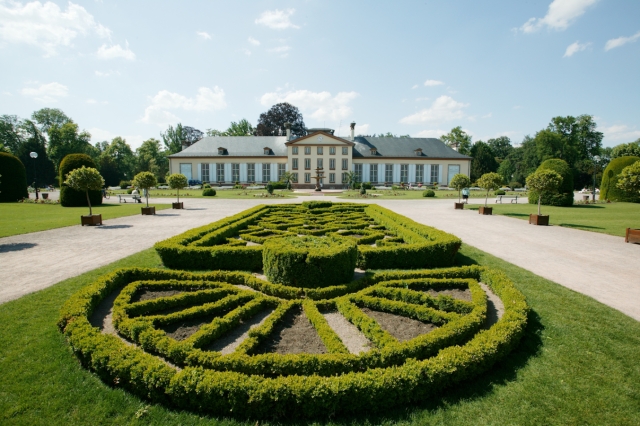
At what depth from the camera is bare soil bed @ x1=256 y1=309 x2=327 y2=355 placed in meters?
3.83

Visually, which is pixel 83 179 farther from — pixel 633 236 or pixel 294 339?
pixel 633 236

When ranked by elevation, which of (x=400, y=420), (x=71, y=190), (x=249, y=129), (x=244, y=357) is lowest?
(x=400, y=420)

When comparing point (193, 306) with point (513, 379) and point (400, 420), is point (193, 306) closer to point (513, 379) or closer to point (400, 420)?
point (400, 420)

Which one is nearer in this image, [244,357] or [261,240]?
[244,357]

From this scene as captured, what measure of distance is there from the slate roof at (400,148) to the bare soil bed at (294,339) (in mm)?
44499

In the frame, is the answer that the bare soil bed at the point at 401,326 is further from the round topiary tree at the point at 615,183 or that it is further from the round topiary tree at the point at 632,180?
the round topiary tree at the point at 615,183

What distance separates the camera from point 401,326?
448 centimetres

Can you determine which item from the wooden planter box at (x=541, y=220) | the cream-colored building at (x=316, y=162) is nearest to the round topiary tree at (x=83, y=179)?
the wooden planter box at (x=541, y=220)

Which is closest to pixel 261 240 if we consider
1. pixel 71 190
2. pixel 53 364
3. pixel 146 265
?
pixel 146 265

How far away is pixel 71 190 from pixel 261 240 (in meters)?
18.7

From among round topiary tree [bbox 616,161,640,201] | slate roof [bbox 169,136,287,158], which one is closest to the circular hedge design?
round topiary tree [bbox 616,161,640,201]

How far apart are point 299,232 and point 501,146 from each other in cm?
8642

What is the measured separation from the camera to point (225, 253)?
7.01 meters

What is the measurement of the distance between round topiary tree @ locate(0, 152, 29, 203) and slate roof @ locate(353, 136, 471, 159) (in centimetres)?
3585
